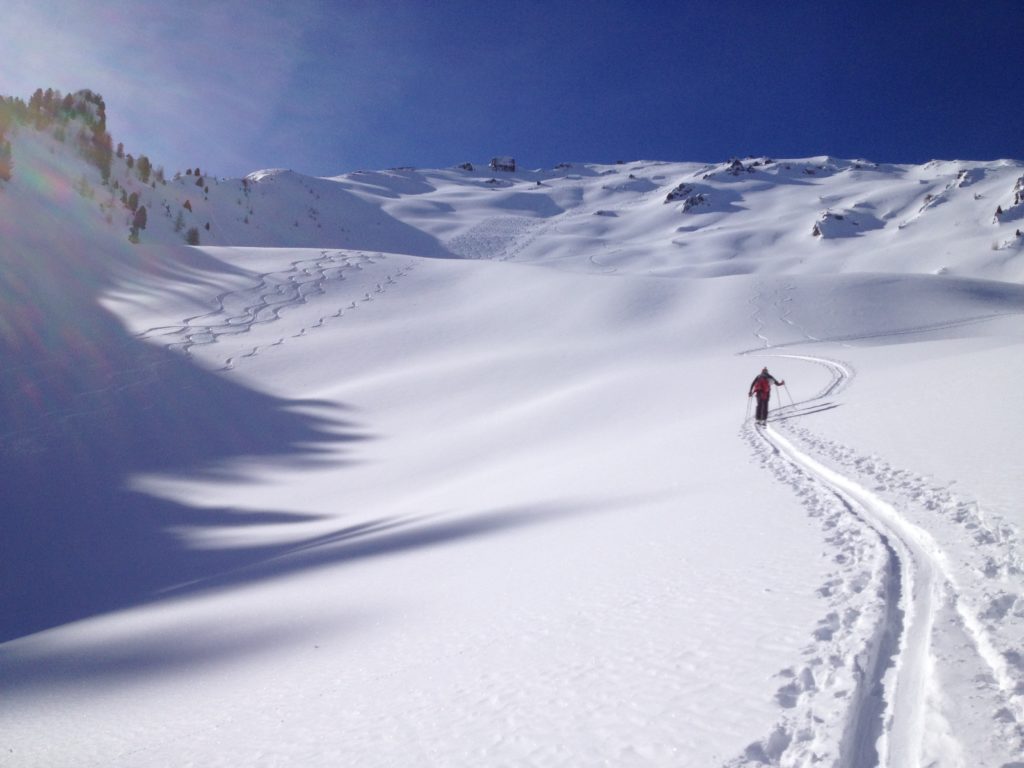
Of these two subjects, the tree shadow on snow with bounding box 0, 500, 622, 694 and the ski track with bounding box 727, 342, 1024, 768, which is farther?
the tree shadow on snow with bounding box 0, 500, 622, 694

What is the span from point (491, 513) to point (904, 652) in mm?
6510

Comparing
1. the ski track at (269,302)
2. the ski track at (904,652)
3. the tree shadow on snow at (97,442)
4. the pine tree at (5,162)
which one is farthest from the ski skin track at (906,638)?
the pine tree at (5,162)

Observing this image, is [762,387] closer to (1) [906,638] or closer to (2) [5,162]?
(1) [906,638]

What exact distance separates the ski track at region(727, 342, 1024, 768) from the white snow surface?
20 mm

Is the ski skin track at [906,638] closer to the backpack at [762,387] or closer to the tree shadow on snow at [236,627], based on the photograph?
the tree shadow on snow at [236,627]

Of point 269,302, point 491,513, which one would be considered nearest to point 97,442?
point 491,513

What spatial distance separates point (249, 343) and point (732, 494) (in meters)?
20.7

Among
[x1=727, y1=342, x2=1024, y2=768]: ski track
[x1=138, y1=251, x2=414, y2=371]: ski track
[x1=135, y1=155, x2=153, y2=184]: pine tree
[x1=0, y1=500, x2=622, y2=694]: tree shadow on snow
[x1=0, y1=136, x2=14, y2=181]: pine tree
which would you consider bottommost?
[x1=0, y1=500, x2=622, y2=694]: tree shadow on snow

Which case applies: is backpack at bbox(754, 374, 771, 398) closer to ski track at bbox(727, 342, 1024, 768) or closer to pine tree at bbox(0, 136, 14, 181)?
ski track at bbox(727, 342, 1024, 768)

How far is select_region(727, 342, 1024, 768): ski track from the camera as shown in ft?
8.61

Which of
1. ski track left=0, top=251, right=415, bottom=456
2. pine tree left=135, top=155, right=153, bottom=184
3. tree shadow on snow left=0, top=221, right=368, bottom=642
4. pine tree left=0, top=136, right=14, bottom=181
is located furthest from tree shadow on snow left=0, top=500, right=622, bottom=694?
pine tree left=135, top=155, right=153, bottom=184

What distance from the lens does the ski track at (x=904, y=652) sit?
2625 mm

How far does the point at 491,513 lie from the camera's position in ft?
30.8

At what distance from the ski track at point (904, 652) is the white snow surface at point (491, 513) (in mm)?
20
